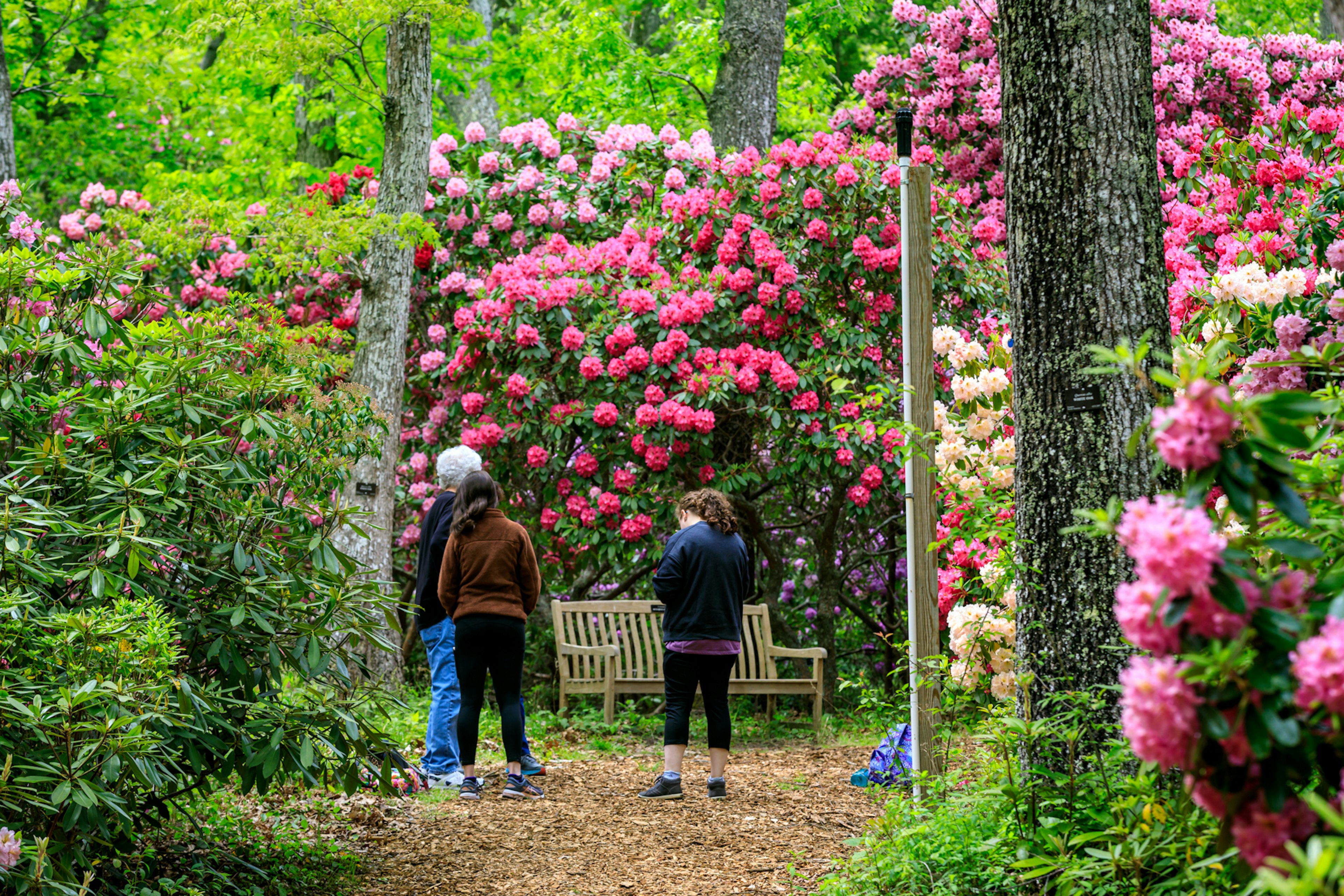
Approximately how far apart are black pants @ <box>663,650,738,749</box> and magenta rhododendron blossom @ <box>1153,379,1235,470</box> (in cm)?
420

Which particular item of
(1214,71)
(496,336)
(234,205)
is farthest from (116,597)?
(1214,71)

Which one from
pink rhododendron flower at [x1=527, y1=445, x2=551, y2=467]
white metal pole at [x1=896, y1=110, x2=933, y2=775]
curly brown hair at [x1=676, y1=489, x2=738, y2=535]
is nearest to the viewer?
white metal pole at [x1=896, y1=110, x2=933, y2=775]

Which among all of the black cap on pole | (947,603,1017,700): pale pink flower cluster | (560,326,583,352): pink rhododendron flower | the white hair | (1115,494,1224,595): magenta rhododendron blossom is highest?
the black cap on pole

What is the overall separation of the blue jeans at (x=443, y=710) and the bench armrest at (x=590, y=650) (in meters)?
1.99

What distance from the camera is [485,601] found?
218 inches

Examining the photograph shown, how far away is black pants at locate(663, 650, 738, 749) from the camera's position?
18.6 ft

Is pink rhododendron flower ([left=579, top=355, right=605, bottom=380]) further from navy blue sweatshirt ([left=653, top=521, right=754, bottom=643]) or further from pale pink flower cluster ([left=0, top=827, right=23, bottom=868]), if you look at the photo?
pale pink flower cluster ([left=0, top=827, right=23, bottom=868])

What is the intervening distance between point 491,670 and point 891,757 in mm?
1946

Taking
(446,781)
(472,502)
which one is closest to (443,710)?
(446,781)

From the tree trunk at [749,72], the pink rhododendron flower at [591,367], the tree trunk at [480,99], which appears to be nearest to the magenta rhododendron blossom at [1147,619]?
the pink rhododendron flower at [591,367]

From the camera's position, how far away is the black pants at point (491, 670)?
5598 millimetres

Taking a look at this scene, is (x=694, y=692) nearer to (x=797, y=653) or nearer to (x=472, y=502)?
(x=472, y=502)

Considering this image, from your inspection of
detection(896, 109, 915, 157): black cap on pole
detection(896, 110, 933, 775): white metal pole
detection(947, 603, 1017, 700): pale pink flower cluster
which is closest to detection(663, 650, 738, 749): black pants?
detection(896, 110, 933, 775): white metal pole

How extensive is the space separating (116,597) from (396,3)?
498cm
